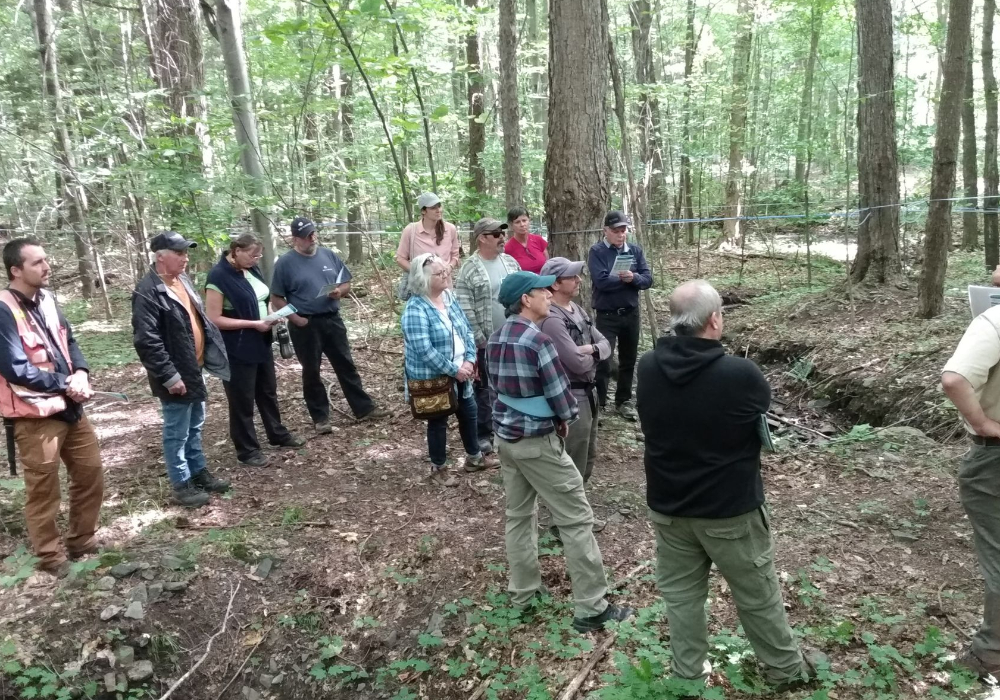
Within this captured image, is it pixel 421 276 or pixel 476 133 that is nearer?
pixel 421 276

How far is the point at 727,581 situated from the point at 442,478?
3.16 meters

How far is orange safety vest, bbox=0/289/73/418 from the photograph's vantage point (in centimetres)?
387

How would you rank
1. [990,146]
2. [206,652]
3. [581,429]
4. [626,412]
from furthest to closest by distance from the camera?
1. [990,146]
2. [626,412]
3. [581,429]
4. [206,652]

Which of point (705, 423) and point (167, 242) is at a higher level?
point (167, 242)

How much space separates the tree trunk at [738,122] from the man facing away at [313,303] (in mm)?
13026

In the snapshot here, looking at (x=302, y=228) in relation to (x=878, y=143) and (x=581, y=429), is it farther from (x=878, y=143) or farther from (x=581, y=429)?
(x=878, y=143)

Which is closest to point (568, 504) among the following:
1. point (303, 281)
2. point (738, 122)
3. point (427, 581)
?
→ point (427, 581)

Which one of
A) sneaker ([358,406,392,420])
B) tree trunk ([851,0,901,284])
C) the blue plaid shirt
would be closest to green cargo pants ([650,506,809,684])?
the blue plaid shirt

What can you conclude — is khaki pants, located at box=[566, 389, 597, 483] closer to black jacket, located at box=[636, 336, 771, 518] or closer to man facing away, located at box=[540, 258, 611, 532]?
man facing away, located at box=[540, 258, 611, 532]

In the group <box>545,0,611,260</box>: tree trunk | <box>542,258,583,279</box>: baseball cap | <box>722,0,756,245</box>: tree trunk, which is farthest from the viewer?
<box>722,0,756,245</box>: tree trunk

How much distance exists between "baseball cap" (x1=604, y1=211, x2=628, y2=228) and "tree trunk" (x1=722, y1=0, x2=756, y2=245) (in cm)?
1161

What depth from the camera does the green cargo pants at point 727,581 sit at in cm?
267

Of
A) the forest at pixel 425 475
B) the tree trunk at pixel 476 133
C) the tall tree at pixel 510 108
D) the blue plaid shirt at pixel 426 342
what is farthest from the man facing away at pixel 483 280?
the tree trunk at pixel 476 133

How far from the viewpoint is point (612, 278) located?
248 inches
